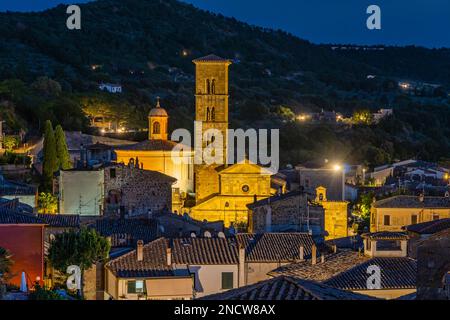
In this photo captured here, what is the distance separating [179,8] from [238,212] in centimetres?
9061

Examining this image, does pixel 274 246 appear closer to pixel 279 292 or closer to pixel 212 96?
pixel 279 292

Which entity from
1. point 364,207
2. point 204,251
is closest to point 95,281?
point 204,251

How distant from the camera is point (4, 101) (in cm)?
4750

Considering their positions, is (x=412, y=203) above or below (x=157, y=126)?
below

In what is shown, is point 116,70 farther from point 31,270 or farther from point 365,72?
point 31,270

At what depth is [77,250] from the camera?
2002cm

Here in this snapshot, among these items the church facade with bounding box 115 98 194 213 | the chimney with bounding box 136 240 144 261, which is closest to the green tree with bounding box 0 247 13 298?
the chimney with bounding box 136 240 144 261

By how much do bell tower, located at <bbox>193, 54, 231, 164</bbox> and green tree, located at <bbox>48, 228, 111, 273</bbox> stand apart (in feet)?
58.3

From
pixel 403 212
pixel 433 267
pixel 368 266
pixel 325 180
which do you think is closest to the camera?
pixel 433 267

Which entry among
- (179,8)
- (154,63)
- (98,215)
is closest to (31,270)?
(98,215)

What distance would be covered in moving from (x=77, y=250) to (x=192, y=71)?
256ft

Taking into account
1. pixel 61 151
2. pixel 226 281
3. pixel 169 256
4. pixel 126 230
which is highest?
pixel 61 151

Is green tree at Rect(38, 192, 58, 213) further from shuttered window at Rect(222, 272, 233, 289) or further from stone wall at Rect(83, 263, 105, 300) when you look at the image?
shuttered window at Rect(222, 272, 233, 289)

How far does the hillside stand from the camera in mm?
57719
